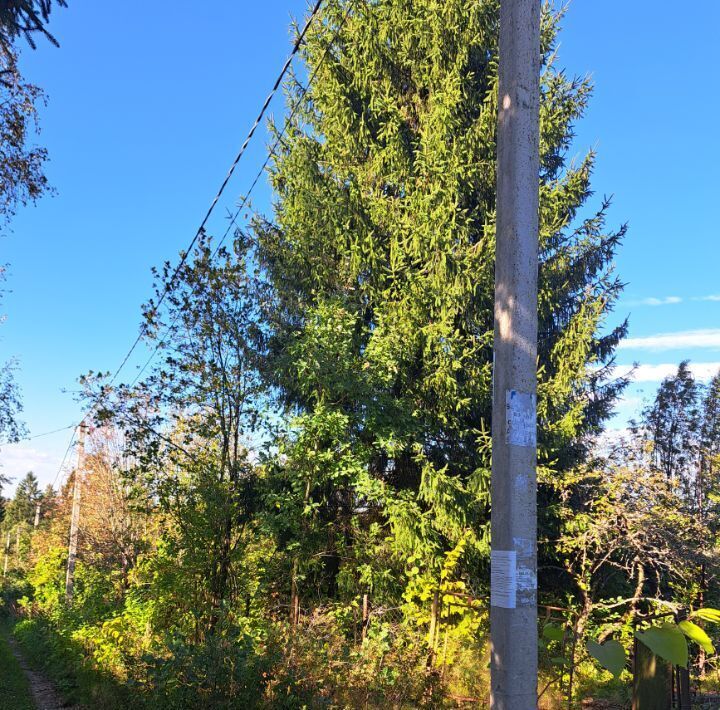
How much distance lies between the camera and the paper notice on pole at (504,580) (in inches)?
107

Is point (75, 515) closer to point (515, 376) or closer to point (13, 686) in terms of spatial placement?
point (13, 686)

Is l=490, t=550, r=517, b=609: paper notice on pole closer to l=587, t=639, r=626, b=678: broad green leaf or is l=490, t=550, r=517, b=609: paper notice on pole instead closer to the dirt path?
l=587, t=639, r=626, b=678: broad green leaf

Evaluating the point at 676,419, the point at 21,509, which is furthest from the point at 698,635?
the point at 21,509

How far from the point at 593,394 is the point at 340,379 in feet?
19.4

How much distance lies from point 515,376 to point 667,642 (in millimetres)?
1272

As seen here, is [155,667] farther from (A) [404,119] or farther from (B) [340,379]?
(A) [404,119]

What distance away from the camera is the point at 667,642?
2.63 meters

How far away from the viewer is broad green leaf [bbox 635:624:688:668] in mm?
2541

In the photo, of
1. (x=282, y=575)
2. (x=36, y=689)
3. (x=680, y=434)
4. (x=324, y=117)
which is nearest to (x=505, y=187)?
(x=282, y=575)

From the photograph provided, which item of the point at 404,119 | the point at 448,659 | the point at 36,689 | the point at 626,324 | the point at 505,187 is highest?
the point at 404,119

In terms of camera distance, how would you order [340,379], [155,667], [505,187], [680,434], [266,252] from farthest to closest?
[680,434] → [266,252] → [340,379] → [155,667] → [505,187]

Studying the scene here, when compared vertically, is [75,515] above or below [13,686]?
above

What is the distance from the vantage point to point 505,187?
3139mm

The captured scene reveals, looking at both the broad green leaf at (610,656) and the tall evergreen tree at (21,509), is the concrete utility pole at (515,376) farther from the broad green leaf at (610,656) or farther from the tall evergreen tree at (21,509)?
the tall evergreen tree at (21,509)
